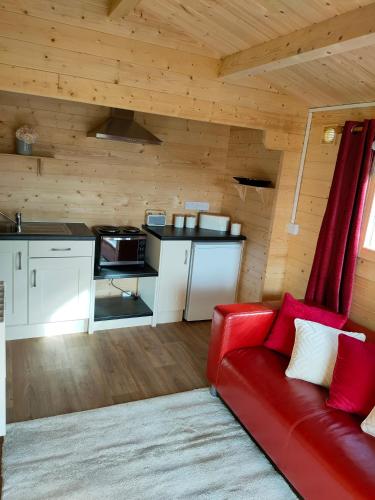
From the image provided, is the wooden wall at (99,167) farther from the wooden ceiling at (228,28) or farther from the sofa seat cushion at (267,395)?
the sofa seat cushion at (267,395)

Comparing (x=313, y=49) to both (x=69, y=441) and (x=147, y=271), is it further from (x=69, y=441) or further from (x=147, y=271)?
(x=69, y=441)

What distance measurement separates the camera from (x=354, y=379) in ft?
6.81

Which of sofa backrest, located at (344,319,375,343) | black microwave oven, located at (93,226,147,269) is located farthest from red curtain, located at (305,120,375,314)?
black microwave oven, located at (93,226,147,269)

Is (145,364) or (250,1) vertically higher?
(250,1)

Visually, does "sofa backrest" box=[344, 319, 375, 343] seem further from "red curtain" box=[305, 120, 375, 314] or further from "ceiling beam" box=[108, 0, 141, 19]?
"ceiling beam" box=[108, 0, 141, 19]

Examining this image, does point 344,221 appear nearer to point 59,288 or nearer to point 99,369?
point 99,369

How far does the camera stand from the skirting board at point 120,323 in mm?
3588

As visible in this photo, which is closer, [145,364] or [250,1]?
[250,1]

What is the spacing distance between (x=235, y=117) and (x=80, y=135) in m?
1.44

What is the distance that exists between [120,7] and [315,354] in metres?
2.41

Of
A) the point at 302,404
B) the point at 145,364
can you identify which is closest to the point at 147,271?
the point at 145,364

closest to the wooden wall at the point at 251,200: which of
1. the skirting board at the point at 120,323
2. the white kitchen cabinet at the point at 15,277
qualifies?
the skirting board at the point at 120,323

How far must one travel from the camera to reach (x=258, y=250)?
3863 mm

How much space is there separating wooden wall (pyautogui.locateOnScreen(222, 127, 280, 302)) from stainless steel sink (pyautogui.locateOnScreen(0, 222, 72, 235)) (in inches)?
67.2
